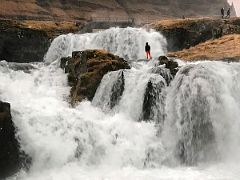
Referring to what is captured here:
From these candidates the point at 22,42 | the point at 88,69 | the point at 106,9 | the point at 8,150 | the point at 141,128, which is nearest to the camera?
the point at 8,150

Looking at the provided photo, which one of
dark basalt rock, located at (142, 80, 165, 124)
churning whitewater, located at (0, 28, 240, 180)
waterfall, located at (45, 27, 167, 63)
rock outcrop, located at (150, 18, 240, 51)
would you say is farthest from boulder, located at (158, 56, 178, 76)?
rock outcrop, located at (150, 18, 240, 51)

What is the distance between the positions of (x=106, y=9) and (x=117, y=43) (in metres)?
62.9

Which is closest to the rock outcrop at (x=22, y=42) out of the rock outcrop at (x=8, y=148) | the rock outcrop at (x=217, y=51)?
the rock outcrop at (x=217, y=51)

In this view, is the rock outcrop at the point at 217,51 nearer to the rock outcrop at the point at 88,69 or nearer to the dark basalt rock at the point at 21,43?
the rock outcrop at the point at 88,69

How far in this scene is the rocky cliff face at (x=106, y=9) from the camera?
83.0m

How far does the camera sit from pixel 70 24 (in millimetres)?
56094

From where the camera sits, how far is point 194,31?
45.5m

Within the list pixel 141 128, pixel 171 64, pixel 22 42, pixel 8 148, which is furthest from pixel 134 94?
pixel 22 42

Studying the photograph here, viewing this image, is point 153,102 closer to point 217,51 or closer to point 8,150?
point 8,150

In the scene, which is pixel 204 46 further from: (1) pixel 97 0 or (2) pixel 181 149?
(1) pixel 97 0

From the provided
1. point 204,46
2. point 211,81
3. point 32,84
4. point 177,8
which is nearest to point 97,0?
point 177,8

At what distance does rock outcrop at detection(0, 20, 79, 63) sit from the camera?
45419mm

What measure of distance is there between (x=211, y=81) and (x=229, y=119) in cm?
224

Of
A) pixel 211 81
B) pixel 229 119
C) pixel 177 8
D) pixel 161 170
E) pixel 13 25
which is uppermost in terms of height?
pixel 177 8
